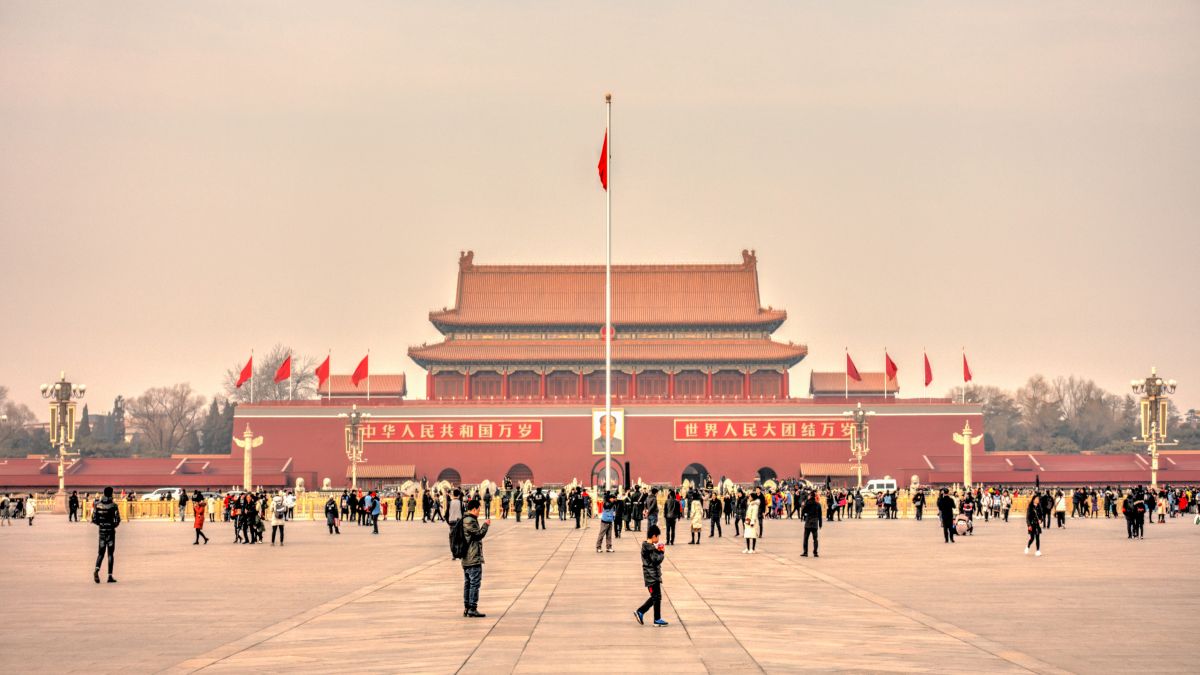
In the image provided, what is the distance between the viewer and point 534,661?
555 inches

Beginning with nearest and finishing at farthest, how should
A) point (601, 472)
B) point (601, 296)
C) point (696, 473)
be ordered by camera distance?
point (601, 472), point (696, 473), point (601, 296)

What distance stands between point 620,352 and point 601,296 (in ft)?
14.6

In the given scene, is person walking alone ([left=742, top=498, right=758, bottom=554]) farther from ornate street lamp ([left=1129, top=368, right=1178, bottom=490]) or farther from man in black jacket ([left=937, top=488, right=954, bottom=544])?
ornate street lamp ([left=1129, top=368, right=1178, bottom=490])

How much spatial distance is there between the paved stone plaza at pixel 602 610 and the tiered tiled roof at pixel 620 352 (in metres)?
50.7

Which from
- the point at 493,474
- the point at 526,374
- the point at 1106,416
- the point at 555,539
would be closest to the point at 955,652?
the point at 555,539

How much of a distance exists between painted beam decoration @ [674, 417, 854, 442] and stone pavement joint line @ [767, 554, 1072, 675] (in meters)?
55.1

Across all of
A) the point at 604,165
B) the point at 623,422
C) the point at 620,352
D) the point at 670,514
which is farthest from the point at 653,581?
the point at 620,352

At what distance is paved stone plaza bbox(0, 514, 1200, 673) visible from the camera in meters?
14.5

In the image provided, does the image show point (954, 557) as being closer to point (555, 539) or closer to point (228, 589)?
point (555, 539)

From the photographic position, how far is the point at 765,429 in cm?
7944

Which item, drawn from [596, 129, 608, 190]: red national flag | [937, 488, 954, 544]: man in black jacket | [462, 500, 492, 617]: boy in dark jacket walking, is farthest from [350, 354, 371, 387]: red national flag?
[462, 500, 492, 617]: boy in dark jacket walking

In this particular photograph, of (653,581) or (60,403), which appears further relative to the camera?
(60,403)

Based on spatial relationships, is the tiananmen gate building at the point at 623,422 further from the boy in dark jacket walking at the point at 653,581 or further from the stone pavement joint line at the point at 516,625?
the boy in dark jacket walking at the point at 653,581

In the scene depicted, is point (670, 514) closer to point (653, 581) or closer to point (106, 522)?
point (106, 522)
